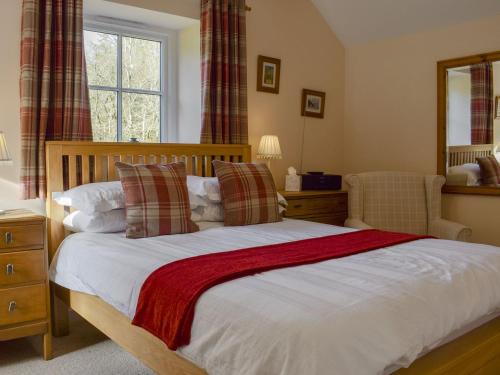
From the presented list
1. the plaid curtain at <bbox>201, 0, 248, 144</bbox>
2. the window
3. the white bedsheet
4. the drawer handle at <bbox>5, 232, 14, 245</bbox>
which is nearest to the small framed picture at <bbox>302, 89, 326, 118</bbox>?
the plaid curtain at <bbox>201, 0, 248, 144</bbox>

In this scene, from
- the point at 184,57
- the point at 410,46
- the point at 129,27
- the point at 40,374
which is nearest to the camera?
the point at 40,374

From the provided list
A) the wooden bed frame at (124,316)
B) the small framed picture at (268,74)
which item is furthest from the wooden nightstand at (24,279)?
the small framed picture at (268,74)

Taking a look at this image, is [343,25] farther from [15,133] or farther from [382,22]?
[15,133]

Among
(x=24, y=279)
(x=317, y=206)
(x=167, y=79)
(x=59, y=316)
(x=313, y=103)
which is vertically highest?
(x=167, y=79)

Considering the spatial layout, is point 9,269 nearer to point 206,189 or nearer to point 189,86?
point 206,189

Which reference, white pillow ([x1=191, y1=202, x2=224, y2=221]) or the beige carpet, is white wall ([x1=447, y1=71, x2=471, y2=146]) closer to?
white pillow ([x1=191, y1=202, x2=224, y2=221])

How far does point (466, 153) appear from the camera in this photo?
3727 mm

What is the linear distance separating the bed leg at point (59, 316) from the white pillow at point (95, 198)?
1.86 feet

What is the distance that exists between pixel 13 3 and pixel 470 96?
323cm

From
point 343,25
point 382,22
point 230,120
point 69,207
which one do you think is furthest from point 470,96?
point 69,207

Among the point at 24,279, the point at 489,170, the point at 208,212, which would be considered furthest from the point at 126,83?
the point at 489,170

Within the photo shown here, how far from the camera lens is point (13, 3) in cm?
279

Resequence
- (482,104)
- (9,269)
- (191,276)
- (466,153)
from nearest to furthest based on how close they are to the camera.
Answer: (191,276), (9,269), (482,104), (466,153)

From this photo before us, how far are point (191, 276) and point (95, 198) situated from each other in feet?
3.52
